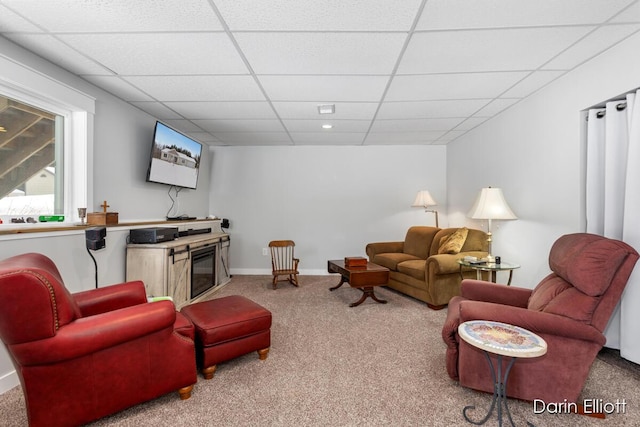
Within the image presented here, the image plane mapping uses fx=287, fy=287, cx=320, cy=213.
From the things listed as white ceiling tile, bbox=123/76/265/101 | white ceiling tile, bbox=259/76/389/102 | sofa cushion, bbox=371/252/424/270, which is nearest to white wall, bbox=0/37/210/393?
white ceiling tile, bbox=123/76/265/101

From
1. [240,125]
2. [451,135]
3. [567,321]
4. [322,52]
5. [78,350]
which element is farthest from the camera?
[451,135]

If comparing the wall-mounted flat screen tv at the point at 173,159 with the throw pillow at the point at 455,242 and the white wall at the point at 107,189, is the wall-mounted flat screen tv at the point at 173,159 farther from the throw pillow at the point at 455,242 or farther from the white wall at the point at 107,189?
the throw pillow at the point at 455,242

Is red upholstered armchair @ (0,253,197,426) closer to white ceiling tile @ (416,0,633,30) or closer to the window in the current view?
the window

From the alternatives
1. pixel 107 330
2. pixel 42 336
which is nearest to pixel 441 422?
pixel 107 330

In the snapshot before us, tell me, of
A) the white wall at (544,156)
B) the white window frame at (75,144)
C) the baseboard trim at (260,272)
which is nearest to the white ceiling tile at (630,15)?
the white wall at (544,156)

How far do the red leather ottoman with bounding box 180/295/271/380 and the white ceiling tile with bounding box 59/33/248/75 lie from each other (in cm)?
200

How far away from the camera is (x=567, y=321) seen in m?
1.62

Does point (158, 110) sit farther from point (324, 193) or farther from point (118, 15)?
point (324, 193)

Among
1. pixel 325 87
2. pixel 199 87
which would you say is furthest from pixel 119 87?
pixel 325 87

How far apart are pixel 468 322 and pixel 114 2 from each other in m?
2.80

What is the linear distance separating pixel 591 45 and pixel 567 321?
201 centimetres

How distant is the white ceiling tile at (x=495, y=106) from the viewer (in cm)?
315

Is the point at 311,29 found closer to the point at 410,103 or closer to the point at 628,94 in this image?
the point at 410,103

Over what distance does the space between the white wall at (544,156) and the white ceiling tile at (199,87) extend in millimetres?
2865
